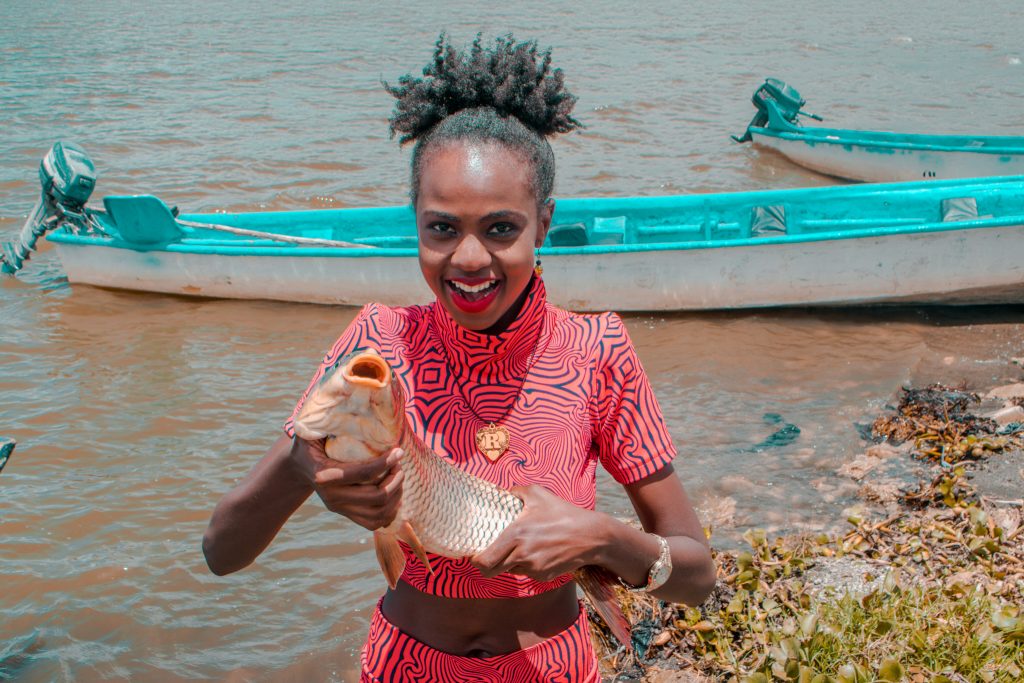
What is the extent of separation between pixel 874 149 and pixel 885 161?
0.74 feet

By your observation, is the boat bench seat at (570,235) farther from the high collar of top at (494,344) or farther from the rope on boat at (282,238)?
the high collar of top at (494,344)

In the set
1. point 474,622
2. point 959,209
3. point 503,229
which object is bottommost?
point 959,209

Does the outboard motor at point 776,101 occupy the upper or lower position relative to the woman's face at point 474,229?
lower

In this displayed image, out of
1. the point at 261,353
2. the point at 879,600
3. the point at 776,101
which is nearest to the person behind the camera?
the point at 879,600

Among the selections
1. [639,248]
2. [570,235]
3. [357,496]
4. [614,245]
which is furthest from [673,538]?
[570,235]

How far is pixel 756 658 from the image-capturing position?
3840mm

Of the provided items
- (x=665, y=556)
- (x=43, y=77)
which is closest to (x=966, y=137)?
(x=665, y=556)

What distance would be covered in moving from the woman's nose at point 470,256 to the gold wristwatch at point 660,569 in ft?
2.21

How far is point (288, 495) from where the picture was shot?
77.9 inches

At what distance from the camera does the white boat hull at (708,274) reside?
8.88 m

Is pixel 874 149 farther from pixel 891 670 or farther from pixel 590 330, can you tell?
pixel 590 330

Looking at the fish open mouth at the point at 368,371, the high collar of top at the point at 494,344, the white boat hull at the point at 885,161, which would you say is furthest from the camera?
the white boat hull at the point at 885,161

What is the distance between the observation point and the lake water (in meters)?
5.39

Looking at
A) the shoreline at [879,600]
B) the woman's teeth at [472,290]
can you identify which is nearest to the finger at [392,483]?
the woman's teeth at [472,290]
